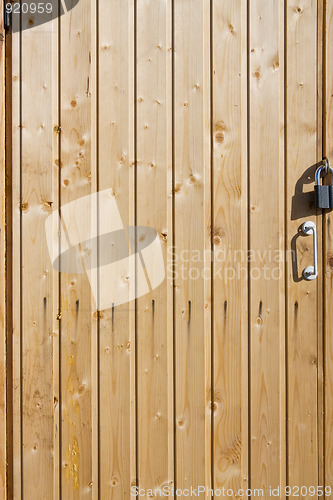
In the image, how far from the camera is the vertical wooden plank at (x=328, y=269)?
134cm

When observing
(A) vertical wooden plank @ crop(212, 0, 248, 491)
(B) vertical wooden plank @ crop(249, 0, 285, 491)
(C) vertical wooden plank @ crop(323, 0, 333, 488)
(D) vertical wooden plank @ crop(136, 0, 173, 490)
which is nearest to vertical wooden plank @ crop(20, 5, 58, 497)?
(D) vertical wooden plank @ crop(136, 0, 173, 490)

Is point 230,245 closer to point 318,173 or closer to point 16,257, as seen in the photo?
point 318,173

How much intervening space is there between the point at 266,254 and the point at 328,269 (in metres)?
0.23

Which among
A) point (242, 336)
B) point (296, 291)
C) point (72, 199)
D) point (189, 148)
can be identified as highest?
point (189, 148)

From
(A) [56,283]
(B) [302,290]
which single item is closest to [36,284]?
(A) [56,283]

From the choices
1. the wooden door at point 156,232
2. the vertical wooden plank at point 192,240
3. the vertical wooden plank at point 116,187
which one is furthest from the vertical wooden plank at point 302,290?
the vertical wooden plank at point 116,187

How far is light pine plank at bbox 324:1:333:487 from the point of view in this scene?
134cm

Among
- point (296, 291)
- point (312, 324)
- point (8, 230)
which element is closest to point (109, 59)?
point (8, 230)

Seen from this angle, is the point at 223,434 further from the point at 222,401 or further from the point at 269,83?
the point at 269,83

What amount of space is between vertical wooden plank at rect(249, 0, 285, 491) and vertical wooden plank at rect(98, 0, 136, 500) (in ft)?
1.38

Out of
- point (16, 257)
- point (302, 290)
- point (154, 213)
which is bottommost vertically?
point (302, 290)

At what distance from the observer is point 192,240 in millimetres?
1319

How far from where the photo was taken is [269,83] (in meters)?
1.33

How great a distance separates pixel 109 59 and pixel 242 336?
3.45 ft
